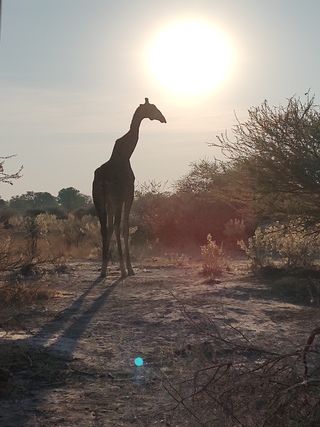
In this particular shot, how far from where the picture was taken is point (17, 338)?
24.0 ft

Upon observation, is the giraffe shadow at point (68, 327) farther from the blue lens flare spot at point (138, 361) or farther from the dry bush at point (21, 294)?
the blue lens flare spot at point (138, 361)

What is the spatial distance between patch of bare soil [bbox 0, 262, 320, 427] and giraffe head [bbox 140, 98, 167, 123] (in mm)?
4156

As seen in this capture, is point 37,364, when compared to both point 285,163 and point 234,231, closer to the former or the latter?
point 285,163

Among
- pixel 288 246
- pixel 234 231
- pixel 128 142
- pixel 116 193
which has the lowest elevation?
pixel 288 246

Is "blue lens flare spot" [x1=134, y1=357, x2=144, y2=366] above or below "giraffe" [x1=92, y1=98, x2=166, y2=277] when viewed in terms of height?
below

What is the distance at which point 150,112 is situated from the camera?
14.9 metres

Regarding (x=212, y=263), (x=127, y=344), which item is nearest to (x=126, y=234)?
(x=212, y=263)

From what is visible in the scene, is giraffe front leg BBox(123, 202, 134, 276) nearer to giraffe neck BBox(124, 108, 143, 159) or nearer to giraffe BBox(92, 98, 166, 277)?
giraffe BBox(92, 98, 166, 277)

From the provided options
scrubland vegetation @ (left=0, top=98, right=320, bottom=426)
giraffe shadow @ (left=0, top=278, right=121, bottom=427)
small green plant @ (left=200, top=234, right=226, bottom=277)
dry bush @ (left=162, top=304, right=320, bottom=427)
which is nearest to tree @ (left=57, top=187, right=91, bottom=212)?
scrubland vegetation @ (left=0, top=98, right=320, bottom=426)

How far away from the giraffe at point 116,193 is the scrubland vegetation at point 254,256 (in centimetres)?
125

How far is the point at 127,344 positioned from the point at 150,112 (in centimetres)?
836

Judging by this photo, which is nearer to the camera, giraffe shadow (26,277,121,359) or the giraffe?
giraffe shadow (26,277,121,359)

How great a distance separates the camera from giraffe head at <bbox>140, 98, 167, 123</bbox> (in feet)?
48.8

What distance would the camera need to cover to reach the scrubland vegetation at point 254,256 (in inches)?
157
